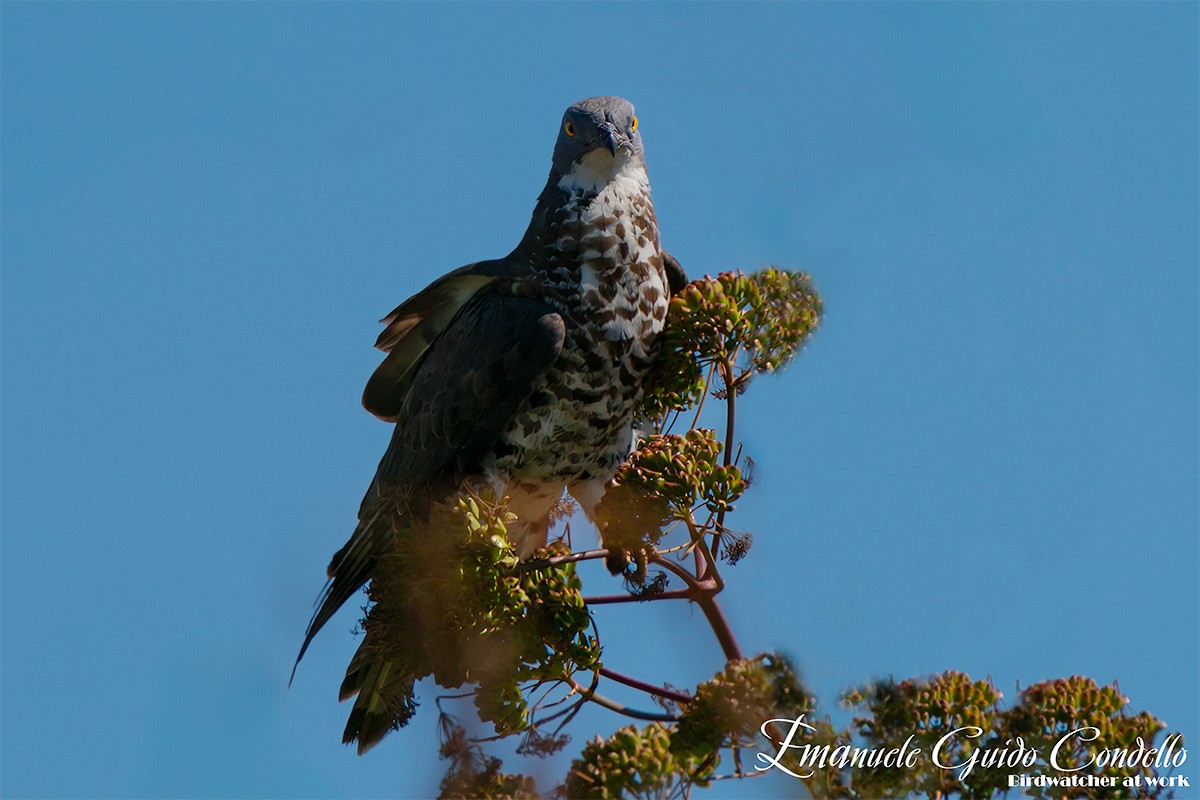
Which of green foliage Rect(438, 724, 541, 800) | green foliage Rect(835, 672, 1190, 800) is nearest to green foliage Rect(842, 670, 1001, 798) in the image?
green foliage Rect(835, 672, 1190, 800)

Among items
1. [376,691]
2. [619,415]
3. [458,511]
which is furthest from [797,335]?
[376,691]

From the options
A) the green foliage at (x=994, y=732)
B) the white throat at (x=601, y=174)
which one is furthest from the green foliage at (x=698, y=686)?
the white throat at (x=601, y=174)

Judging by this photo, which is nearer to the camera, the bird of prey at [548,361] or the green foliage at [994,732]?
the green foliage at [994,732]

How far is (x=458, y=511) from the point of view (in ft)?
16.4

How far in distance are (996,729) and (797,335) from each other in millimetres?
1958

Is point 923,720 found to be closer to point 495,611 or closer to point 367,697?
point 495,611

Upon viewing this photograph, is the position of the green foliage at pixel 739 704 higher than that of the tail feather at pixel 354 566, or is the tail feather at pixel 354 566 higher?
the tail feather at pixel 354 566

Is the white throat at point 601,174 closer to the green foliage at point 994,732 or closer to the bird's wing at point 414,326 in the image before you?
the bird's wing at point 414,326

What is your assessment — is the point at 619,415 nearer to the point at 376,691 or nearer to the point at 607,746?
the point at 376,691

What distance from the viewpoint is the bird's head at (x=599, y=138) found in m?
6.13

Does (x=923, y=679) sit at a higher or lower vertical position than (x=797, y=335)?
lower

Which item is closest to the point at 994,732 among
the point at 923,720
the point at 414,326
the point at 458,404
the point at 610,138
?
the point at 923,720

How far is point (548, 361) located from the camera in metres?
5.91

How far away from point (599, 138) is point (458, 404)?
4.55 ft
